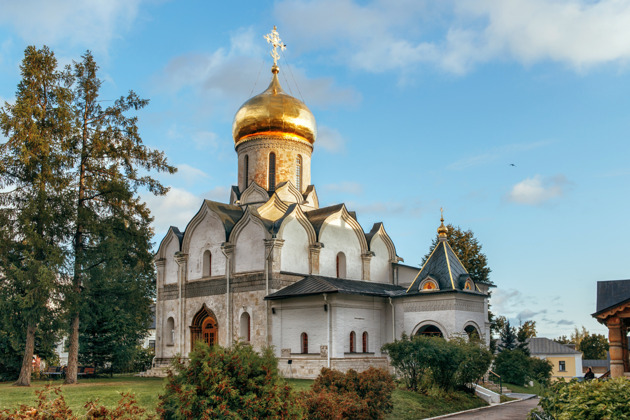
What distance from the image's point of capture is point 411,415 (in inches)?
469

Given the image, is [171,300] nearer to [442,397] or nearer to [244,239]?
[244,239]

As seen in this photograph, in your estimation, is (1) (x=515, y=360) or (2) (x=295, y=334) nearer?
(2) (x=295, y=334)

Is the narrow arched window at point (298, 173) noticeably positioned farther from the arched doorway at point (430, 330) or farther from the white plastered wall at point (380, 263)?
the arched doorway at point (430, 330)

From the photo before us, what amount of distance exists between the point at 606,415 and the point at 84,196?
15.6 metres

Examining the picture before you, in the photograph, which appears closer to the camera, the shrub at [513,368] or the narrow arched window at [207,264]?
the narrow arched window at [207,264]

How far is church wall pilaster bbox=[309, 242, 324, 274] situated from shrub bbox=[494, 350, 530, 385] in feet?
25.8

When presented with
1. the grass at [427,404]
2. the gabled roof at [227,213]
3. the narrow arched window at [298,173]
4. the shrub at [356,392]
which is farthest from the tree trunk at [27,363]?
the narrow arched window at [298,173]

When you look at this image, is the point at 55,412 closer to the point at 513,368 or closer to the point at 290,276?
the point at 290,276

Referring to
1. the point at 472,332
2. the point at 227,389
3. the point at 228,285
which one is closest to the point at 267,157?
the point at 228,285

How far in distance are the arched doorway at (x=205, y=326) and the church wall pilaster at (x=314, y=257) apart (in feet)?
12.4

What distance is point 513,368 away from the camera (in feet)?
72.4

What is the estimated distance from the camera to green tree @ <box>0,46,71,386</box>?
1577 centimetres

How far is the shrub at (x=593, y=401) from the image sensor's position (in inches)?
235

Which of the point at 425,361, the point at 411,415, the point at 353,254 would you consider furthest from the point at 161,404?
the point at 353,254
